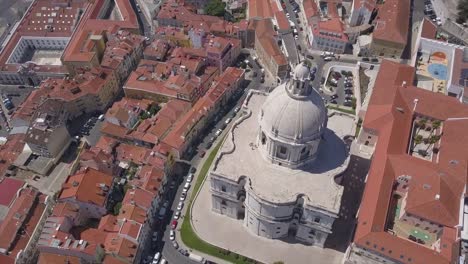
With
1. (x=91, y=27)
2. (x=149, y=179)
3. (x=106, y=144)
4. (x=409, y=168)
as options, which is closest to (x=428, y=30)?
(x=409, y=168)

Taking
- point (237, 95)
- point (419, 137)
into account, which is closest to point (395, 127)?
point (419, 137)

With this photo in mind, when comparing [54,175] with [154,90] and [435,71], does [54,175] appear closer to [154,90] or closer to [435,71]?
[154,90]

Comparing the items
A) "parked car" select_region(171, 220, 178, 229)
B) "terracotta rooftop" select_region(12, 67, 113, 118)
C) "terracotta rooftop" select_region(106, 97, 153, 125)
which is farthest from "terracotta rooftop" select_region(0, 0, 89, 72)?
"parked car" select_region(171, 220, 178, 229)

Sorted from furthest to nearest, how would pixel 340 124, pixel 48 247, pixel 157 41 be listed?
pixel 157 41 < pixel 340 124 < pixel 48 247

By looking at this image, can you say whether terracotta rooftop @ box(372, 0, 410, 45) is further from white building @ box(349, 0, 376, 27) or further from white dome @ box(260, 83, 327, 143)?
white dome @ box(260, 83, 327, 143)

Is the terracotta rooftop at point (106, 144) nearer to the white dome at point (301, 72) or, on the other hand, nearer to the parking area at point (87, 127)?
the parking area at point (87, 127)
